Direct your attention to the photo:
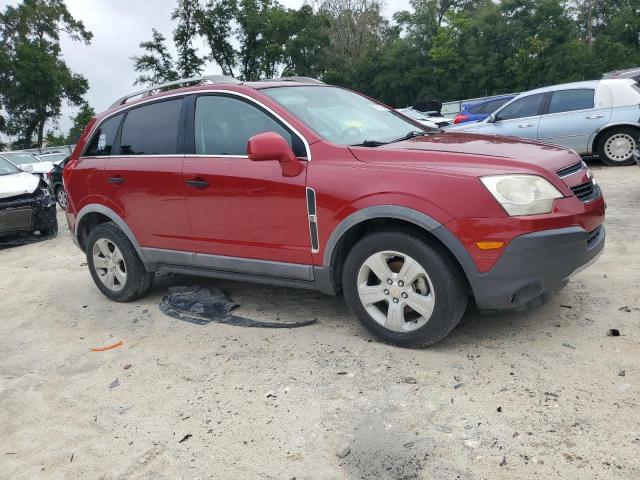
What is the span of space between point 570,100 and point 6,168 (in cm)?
→ 992

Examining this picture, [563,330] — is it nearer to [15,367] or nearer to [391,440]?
[391,440]

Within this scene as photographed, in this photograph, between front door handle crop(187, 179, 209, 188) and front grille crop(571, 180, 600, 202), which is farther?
front door handle crop(187, 179, 209, 188)

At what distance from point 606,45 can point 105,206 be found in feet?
121

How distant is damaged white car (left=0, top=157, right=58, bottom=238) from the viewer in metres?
8.78

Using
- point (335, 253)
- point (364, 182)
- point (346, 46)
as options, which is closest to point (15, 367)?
point (335, 253)

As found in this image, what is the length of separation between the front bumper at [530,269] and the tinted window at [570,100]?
7757mm

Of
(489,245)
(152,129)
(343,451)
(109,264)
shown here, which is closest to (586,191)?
(489,245)

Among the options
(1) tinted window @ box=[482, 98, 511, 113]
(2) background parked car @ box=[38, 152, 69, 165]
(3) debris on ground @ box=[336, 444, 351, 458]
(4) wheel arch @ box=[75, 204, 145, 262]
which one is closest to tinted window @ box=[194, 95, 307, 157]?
(4) wheel arch @ box=[75, 204, 145, 262]

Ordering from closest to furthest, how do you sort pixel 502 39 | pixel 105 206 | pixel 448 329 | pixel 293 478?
pixel 293 478 → pixel 448 329 → pixel 105 206 → pixel 502 39

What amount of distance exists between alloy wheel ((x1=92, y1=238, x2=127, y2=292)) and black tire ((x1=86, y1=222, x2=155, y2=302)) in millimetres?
29

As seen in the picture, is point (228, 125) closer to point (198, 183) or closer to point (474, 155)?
point (198, 183)

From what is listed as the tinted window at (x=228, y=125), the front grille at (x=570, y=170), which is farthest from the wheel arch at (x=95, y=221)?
the front grille at (x=570, y=170)

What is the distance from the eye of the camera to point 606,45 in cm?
3428

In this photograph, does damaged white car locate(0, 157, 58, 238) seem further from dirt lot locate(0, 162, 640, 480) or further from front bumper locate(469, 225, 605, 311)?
front bumper locate(469, 225, 605, 311)
